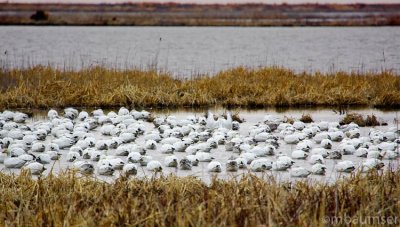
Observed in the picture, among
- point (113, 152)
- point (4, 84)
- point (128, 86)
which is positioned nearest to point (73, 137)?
point (113, 152)

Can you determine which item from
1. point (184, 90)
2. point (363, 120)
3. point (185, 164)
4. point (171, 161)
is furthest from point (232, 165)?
point (184, 90)

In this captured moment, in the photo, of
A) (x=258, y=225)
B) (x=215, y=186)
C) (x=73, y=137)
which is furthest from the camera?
(x=73, y=137)

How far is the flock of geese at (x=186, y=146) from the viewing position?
8.01 metres

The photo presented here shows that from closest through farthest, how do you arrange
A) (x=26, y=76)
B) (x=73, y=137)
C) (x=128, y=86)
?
1. (x=73, y=137)
2. (x=128, y=86)
3. (x=26, y=76)

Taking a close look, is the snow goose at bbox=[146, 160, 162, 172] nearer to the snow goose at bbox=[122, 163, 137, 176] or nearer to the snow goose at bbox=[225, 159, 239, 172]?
the snow goose at bbox=[122, 163, 137, 176]

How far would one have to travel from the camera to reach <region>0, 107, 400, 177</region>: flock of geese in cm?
801

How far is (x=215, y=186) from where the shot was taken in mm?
6465

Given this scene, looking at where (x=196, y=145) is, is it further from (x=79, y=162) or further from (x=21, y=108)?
(x=21, y=108)

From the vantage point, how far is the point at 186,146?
940 cm

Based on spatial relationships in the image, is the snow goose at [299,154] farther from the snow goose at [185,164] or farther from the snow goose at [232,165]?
the snow goose at [185,164]

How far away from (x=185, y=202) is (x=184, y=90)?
32.4 feet

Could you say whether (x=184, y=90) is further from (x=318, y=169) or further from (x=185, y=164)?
(x=318, y=169)

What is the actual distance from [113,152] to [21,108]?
567cm

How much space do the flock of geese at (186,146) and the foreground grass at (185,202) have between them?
872mm
